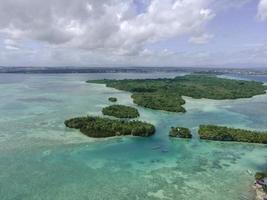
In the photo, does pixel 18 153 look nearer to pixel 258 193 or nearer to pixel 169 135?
pixel 169 135

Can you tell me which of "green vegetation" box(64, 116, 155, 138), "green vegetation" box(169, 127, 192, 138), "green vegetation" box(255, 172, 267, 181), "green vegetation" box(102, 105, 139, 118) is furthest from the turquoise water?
"green vegetation" box(102, 105, 139, 118)

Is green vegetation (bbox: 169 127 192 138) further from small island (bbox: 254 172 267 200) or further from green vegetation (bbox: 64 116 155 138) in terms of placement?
small island (bbox: 254 172 267 200)

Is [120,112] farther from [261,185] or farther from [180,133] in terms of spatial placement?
[261,185]

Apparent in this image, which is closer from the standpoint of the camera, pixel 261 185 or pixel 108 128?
pixel 261 185

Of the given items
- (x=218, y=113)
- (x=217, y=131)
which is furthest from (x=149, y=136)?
(x=218, y=113)

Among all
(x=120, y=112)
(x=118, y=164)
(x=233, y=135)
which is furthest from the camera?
(x=120, y=112)

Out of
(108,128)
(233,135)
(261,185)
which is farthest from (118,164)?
(233,135)

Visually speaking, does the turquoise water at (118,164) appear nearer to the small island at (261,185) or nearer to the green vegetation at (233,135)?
the small island at (261,185)

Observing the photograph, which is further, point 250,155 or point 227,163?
point 250,155

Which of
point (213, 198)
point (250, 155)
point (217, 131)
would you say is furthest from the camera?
point (217, 131)
